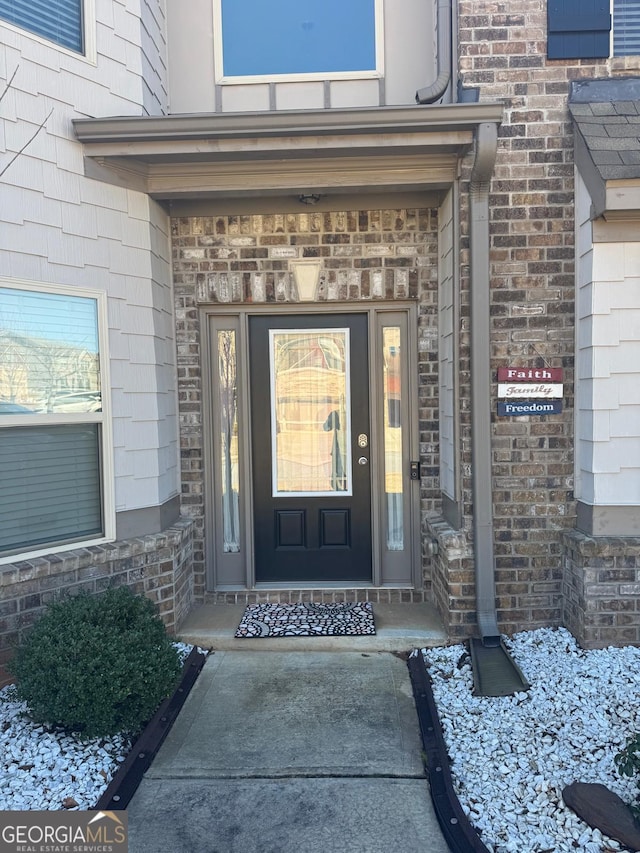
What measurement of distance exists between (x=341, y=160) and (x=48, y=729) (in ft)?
11.8

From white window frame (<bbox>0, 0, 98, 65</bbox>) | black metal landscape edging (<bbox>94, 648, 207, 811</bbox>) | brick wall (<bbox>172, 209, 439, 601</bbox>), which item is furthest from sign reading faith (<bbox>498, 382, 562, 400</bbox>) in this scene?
white window frame (<bbox>0, 0, 98, 65</bbox>)

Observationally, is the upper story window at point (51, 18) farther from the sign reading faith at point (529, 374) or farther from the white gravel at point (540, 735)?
the white gravel at point (540, 735)

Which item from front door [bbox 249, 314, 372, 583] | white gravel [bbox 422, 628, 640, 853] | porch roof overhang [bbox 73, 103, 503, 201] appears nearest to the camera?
white gravel [bbox 422, 628, 640, 853]

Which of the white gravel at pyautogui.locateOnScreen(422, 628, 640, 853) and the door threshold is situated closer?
the white gravel at pyautogui.locateOnScreen(422, 628, 640, 853)

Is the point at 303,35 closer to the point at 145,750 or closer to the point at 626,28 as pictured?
the point at 626,28

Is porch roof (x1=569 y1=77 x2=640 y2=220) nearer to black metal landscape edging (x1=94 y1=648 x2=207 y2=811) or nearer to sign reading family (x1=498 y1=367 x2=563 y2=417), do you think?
sign reading family (x1=498 y1=367 x2=563 y2=417)

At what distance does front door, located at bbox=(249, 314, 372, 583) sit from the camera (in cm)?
473

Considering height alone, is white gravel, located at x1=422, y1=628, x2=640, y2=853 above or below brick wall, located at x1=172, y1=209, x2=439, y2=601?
below

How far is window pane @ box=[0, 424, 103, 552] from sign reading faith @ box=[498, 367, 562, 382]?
102 inches

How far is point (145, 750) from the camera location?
3.04 m

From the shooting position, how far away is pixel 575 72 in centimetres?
396

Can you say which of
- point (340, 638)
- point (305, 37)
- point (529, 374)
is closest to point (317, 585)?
point (340, 638)

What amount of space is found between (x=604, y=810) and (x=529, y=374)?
2.40 metres

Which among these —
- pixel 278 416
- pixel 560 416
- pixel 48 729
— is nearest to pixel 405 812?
pixel 48 729
